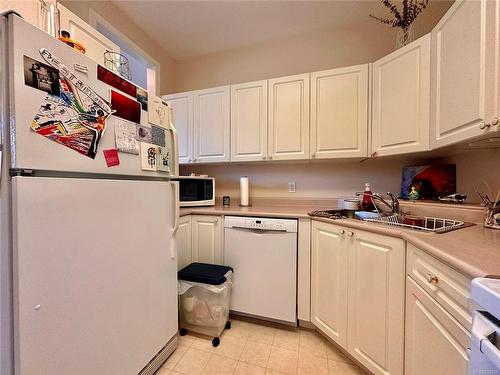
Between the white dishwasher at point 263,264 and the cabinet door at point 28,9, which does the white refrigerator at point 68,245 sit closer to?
the cabinet door at point 28,9

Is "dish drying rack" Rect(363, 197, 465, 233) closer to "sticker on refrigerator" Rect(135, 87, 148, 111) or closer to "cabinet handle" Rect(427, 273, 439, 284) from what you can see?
"cabinet handle" Rect(427, 273, 439, 284)

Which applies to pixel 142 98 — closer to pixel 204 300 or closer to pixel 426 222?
pixel 204 300

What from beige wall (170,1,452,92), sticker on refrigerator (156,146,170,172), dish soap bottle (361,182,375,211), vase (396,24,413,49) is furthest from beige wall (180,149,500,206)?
sticker on refrigerator (156,146,170,172)

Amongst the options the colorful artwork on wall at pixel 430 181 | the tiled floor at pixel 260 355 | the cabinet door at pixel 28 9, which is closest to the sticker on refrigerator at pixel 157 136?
the cabinet door at pixel 28 9

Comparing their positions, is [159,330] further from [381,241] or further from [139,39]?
[139,39]

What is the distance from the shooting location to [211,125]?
233 cm

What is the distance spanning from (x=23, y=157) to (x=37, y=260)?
35cm

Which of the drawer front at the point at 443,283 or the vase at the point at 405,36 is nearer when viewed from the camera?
the drawer front at the point at 443,283

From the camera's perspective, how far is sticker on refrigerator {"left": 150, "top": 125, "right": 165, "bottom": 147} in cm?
128

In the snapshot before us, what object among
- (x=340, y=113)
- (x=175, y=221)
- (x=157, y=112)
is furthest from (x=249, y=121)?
(x=175, y=221)

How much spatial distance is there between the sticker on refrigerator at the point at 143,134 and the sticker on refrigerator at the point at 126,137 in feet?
0.07

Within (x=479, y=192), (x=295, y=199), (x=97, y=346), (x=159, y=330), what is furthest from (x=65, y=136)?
(x=479, y=192)

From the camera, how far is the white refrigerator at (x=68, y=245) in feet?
2.29

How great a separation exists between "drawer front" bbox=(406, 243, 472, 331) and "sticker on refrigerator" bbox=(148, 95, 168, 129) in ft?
4.88
